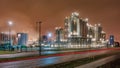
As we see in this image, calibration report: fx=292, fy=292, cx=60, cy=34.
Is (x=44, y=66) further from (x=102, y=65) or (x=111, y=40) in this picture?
(x=111, y=40)

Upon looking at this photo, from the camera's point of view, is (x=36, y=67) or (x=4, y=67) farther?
(x=36, y=67)

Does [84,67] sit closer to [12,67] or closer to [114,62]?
[12,67]

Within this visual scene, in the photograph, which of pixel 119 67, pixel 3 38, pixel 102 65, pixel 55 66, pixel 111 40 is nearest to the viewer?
pixel 55 66

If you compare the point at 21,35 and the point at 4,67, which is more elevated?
the point at 21,35


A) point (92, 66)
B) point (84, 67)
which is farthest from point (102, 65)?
point (84, 67)

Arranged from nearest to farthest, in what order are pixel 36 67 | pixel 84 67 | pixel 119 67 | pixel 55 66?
1. pixel 84 67
2. pixel 36 67
3. pixel 55 66
4. pixel 119 67

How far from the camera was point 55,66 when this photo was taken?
45219 millimetres

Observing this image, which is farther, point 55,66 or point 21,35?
point 21,35

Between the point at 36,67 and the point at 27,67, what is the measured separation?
5.46 ft

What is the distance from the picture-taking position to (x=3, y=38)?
155 meters

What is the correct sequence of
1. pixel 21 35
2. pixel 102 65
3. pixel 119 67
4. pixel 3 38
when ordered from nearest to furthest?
pixel 102 65 < pixel 119 67 < pixel 21 35 < pixel 3 38

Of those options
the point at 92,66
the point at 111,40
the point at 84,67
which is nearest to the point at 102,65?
the point at 92,66

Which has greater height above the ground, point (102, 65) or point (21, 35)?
point (21, 35)

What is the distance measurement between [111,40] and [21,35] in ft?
301
